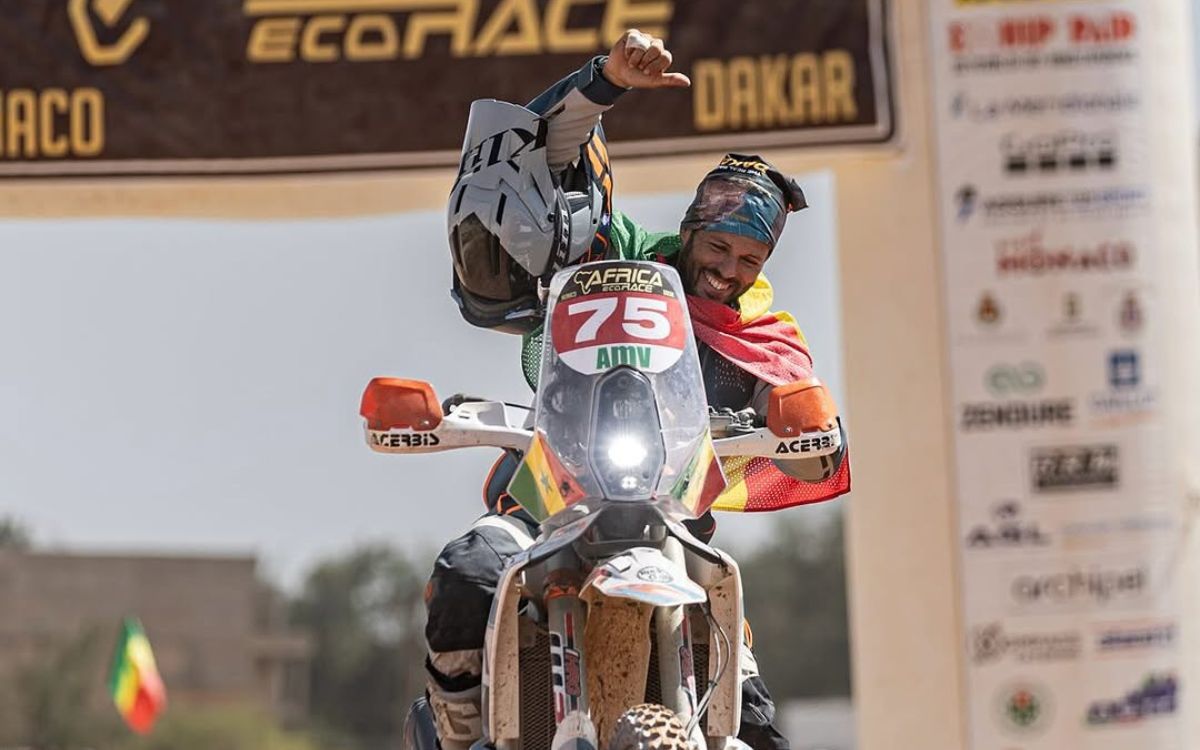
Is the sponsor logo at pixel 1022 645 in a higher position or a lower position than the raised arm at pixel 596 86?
lower

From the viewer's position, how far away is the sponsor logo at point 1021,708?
1037 centimetres

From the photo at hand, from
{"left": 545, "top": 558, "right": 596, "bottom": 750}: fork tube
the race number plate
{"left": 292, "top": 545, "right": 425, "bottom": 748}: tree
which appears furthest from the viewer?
{"left": 292, "top": 545, "right": 425, "bottom": 748}: tree

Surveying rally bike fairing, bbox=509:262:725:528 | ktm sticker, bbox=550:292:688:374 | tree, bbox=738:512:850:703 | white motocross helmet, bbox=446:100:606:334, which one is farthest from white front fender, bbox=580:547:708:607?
tree, bbox=738:512:850:703

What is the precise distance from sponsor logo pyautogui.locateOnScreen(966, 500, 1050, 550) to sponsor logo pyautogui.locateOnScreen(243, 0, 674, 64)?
2.90 metres

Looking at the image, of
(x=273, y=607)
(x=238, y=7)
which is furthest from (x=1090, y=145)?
(x=273, y=607)

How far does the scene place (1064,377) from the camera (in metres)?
10.4

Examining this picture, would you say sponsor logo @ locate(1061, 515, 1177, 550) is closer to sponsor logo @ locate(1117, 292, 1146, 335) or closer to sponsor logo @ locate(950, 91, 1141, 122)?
sponsor logo @ locate(1117, 292, 1146, 335)

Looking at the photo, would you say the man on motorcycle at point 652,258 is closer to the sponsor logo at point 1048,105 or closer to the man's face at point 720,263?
the man's face at point 720,263

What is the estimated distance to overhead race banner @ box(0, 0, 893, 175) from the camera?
10.4 m

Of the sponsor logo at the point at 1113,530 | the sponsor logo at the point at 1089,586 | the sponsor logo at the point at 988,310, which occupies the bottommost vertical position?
the sponsor logo at the point at 1089,586

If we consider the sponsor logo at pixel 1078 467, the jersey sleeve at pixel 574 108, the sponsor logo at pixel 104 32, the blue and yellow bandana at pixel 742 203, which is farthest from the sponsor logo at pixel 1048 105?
the jersey sleeve at pixel 574 108

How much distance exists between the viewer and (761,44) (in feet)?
34.1

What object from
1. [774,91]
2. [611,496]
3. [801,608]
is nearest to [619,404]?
[611,496]

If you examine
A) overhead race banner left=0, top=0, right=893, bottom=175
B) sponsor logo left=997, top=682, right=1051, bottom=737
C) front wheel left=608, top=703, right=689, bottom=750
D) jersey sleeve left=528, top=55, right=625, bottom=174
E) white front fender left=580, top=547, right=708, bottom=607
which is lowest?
sponsor logo left=997, top=682, right=1051, bottom=737
